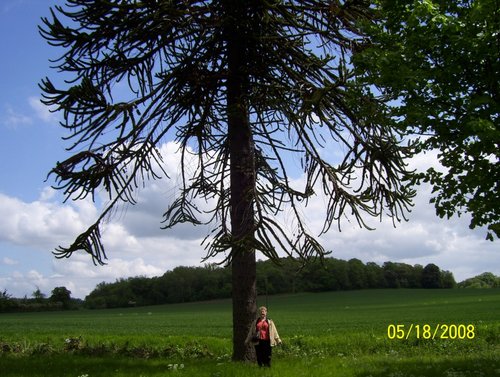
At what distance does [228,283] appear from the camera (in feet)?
248

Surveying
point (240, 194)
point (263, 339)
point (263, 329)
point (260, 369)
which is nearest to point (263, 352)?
point (263, 339)

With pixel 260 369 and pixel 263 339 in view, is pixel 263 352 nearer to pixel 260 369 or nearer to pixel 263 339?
pixel 263 339

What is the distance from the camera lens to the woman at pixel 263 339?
29.5ft

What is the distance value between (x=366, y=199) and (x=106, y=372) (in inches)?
221

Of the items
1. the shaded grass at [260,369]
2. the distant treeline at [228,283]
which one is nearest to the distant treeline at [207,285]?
the distant treeline at [228,283]

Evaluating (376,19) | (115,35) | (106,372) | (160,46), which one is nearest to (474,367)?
(106,372)

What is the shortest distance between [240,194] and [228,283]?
221 ft

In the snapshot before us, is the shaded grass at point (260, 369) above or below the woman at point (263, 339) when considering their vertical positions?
below

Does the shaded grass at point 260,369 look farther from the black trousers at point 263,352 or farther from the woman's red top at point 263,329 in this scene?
the woman's red top at point 263,329

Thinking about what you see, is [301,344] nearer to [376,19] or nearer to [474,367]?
[474,367]

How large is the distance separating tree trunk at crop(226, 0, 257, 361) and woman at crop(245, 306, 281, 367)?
441 mm

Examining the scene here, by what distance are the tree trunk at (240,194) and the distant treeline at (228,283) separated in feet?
199

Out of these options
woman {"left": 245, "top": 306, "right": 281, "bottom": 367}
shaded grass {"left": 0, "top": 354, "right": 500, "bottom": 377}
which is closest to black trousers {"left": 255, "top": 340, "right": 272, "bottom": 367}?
woman {"left": 245, "top": 306, "right": 281, "bottom": 367}

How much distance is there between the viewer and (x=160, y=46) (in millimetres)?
10406
